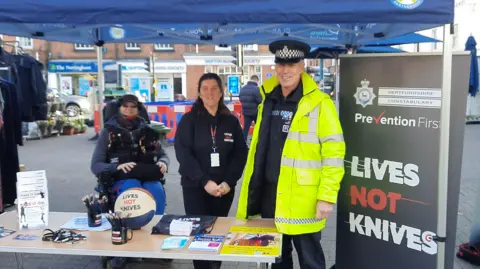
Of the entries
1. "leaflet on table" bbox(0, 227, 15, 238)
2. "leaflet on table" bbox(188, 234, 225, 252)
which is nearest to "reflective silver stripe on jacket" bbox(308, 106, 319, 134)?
"leaflet on table" bbox(188, 234, 225, 252)

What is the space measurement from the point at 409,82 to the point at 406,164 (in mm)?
534

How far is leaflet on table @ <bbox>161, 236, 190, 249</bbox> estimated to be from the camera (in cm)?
251

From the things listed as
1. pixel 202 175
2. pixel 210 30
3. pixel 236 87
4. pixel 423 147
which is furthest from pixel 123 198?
pixel 236 87

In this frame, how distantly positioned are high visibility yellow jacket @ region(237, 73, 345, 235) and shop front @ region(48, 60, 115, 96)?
2487cm

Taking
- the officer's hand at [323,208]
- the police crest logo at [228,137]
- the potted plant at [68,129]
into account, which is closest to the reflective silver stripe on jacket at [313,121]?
the officer's hand at [323,208]

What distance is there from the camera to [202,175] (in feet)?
10.9

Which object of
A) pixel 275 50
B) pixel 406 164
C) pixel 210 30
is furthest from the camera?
pixel 210 30

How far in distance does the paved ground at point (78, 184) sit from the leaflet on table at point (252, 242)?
143cm

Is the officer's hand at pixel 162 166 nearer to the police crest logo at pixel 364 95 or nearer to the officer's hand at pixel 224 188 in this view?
the officer's hand at pixel 224 188

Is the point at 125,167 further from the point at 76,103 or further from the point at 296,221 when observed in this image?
the point at 76,103

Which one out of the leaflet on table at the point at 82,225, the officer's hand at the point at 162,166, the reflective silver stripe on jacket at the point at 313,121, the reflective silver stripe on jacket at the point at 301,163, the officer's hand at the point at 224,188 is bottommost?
the leaflet on table at the point at 82,225

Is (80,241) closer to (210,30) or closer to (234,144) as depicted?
(234,144)

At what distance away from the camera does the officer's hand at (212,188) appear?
10.7 ft

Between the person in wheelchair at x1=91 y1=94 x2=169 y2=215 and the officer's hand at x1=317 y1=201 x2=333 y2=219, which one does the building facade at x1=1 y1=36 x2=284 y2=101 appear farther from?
the officer's hand at x1=317 y1=201 x2=333 y2=219
